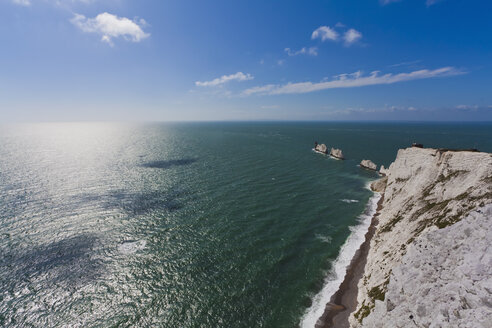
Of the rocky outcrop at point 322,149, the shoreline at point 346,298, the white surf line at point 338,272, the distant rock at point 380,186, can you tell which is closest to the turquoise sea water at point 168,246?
the white surf line at point 338,272

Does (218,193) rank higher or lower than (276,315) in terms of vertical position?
higher

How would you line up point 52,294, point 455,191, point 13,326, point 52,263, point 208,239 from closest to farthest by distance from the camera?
point 13,326, point 52,294, point 455,191, point 52,263, point 208,239

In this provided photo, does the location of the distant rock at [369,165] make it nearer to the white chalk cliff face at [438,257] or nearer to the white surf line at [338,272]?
the white surf line at [338,272]

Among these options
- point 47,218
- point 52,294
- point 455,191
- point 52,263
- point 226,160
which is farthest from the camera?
point 226,160

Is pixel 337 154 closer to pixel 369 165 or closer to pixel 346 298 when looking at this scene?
pixel 369 165

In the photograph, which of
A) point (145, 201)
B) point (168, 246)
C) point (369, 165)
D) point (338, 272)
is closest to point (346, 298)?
point (338, 272)

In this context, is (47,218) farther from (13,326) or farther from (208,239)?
(208,239)

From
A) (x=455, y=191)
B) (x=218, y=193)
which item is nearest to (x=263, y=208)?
(x=218, y=193)
